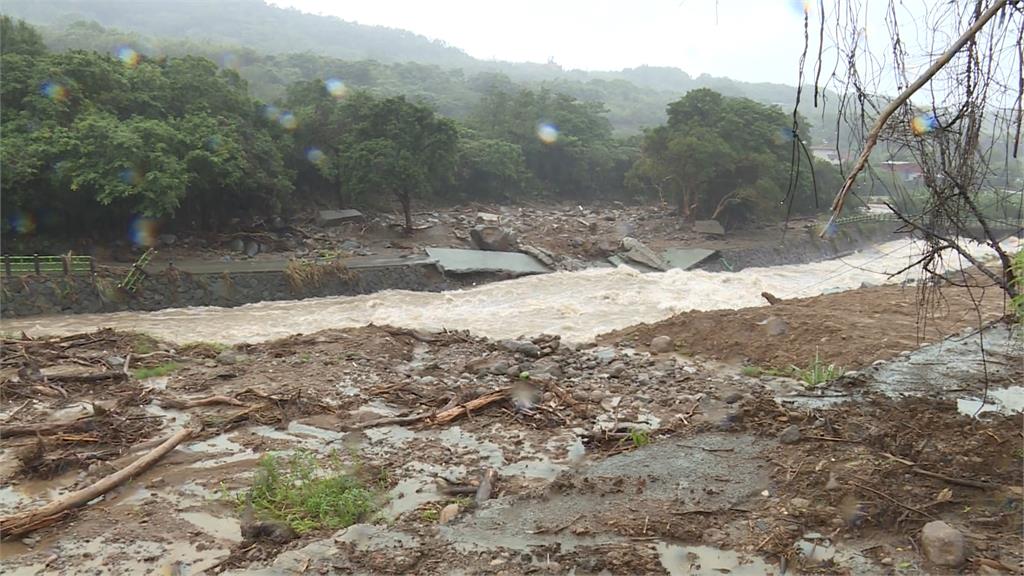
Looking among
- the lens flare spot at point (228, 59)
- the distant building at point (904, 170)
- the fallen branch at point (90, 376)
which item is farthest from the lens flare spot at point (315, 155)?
the lens flare spot at point (228, 59)

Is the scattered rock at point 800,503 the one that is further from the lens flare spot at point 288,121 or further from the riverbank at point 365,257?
the lens flare spot at point 288,121

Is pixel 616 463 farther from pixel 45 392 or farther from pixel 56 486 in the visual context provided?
pixel 45 392

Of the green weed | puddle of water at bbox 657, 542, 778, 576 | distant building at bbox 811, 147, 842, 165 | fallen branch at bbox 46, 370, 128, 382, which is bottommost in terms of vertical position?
fallen branch at bbox 46, 370, 128, 382

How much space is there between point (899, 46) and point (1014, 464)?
9.46 ft

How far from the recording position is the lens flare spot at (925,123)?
3.80 metres

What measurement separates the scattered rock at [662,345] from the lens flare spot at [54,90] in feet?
56.1

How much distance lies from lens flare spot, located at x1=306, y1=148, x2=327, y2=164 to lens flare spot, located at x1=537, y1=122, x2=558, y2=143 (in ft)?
46.4

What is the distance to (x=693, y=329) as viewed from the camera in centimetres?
1053

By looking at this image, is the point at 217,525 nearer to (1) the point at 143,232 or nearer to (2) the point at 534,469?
(2) the point at 534,469

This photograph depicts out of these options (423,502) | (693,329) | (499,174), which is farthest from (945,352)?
(499,174)

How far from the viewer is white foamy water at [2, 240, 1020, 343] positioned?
13.8m

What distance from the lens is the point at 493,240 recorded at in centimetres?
2372

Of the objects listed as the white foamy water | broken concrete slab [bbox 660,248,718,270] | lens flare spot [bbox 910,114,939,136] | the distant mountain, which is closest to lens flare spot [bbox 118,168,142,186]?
the white foamy water

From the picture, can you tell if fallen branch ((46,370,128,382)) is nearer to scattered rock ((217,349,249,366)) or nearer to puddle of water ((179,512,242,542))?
scattered rock ((217,349,249,366))
